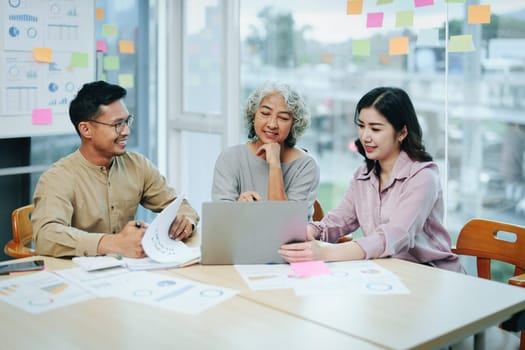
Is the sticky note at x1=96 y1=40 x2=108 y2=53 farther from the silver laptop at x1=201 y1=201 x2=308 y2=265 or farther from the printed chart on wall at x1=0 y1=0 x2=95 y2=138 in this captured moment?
the silver laptop at x1=201 y1=201 x2=308 y2=265

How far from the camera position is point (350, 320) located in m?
1.57

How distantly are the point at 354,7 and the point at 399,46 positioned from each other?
333 mm

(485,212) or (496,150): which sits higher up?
(496,150)

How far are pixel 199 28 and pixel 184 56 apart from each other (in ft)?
0.80

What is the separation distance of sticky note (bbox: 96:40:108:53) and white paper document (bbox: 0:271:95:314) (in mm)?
2279

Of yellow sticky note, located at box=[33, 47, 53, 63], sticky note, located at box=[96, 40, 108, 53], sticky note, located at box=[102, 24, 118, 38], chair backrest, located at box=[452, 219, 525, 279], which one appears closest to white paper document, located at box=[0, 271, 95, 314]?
chair backrest, located at box=[452, 219, 525, 279]

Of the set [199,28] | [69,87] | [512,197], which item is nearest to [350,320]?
[512,197]

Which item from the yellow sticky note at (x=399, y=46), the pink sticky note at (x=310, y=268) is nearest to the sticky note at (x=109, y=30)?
the yellow sticky note at (x=399, y=46)

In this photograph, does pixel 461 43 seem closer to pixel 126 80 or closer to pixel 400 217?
pixel 400 217

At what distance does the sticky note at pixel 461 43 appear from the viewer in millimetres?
2846

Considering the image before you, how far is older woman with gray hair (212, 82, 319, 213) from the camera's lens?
2764mm

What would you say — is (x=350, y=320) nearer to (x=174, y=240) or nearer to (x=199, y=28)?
(x=174, y=240)

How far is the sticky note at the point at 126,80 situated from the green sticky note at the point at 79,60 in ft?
1.39

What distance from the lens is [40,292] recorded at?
1.80m
